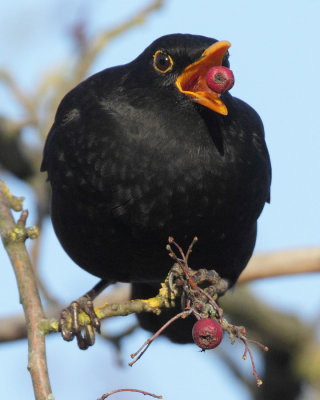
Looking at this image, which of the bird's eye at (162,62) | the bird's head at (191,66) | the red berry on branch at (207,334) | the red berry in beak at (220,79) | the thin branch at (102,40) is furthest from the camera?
the thin branch at (102,40)

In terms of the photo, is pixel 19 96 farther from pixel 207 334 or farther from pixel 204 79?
pixel 207 334

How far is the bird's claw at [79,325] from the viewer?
16.6 feet

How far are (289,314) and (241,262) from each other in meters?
1.87

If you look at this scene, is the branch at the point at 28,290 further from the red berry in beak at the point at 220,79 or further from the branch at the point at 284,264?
the branch at the point at 284,264

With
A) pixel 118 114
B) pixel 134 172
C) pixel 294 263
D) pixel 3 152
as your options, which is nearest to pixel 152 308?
pixel 134 172

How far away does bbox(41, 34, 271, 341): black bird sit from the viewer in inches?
197

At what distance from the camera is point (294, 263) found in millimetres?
6793

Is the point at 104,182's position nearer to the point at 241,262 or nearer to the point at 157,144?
the point at 157,144

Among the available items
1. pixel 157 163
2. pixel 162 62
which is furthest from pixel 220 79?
pixel 157 163

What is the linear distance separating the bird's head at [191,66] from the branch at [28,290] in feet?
3.49

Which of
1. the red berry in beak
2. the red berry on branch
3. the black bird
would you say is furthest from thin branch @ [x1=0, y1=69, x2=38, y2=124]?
the red berry on branch

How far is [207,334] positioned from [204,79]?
1640mm

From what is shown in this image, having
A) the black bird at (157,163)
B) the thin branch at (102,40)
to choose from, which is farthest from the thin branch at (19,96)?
the black bird at (157,163)

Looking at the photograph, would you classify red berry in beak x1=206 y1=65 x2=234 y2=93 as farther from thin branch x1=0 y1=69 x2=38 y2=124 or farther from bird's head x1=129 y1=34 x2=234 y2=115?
thin branch x1=0 y1=69 x2=38 y2=124
